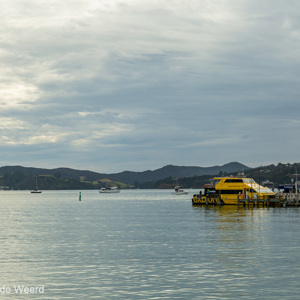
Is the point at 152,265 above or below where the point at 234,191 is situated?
below

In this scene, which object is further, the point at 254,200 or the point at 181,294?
the point at 254,200

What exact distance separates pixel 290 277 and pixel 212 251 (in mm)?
12608

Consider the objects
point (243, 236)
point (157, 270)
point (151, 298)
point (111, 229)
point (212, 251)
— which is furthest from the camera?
point (111, 229)

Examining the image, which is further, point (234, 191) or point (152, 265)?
point (234, 191)

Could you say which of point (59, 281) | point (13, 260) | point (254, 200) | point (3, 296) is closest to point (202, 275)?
point (59, 281)

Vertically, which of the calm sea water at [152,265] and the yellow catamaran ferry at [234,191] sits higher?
the yellow catamaran ferry at [234,191]

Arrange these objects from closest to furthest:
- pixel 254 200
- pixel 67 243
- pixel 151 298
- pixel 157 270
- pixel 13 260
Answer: pixel 151 298 → pixel 157 270 → pixel 13 260 → pixel 67 243 → pixel 254 200

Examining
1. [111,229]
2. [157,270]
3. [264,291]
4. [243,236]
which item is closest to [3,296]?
[157,270]

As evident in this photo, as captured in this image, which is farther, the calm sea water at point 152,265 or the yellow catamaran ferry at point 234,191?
the yellow catamaran ferry at point 234,191

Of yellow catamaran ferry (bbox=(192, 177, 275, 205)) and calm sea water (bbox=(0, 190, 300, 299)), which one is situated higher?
yellow catamaran ferry (bbox=(192, 177, 275, 205))

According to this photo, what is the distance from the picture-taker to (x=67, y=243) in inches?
2079

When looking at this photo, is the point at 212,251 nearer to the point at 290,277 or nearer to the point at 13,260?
the point at 290,277

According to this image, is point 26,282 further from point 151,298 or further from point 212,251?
point 212,251

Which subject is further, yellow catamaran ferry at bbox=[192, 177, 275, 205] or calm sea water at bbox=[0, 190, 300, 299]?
yellow catamaran ferry at bbox=[192, 177, 275, 205]
